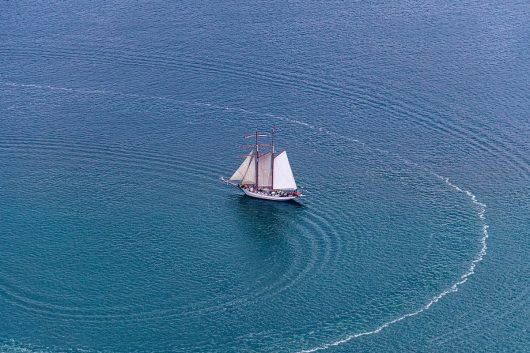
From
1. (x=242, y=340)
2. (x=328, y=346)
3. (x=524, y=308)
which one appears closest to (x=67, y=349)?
(x=242, y=340)

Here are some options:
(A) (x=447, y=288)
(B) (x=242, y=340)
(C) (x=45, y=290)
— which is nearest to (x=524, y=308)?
(A) (x=447, y=288)

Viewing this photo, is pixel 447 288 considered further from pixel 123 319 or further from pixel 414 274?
pixel 123 319

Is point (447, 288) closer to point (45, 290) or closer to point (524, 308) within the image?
point (524, 308)

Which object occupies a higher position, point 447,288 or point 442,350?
point 447,288

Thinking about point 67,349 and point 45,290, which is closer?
point 67,349

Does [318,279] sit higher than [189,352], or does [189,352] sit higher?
[318,279]

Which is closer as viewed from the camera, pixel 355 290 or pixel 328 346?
pixel 328 346

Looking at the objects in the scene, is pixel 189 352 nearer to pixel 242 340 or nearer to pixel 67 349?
pixel 242 340
